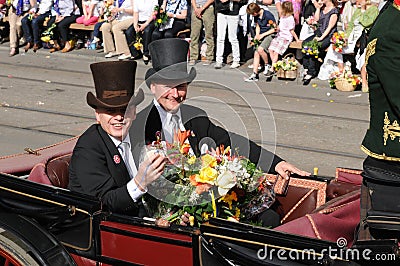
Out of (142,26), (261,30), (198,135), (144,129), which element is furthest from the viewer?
(142,26)

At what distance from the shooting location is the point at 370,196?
140 inches

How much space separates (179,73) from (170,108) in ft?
0.90

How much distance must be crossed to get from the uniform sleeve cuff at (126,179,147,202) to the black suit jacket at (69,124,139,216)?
0.37 feet

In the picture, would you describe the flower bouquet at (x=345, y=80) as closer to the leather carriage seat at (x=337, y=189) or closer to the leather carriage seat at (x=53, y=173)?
the leather carriage seat at (x=337, y=189)

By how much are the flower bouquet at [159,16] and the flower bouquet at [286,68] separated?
197 cm

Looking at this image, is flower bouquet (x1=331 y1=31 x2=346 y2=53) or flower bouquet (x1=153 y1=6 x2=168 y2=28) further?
flower bouquet (x1=153 y1=6 x2=168 y2=28)

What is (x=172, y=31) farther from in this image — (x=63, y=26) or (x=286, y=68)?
(x=63, y=26)

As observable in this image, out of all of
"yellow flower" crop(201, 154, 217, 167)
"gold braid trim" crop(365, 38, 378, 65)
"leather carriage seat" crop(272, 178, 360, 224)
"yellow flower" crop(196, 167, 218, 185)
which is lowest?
"leather carriage seat" crop(272, 178, 360, 224)

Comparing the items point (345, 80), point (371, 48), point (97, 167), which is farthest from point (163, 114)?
point (345, 80)

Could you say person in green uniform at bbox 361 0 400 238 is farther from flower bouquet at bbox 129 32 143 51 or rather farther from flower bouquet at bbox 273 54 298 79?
flower bouquet at bbox 129 32 143 51

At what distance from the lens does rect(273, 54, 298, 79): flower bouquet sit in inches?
445

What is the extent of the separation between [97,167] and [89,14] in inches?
381

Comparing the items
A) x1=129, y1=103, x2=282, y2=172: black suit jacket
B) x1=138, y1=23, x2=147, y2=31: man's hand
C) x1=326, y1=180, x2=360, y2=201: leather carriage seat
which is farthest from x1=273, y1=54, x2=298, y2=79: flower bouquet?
x1=326, y1=180, x2=360, y2=201: leather carriage seat

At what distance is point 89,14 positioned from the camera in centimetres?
1357
